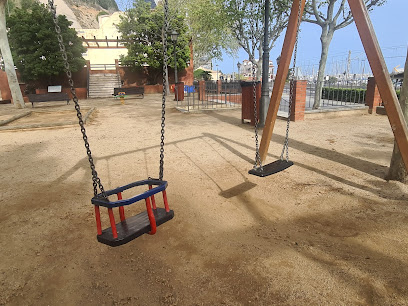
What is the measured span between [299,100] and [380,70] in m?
4.90

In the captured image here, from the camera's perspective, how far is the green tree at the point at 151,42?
2248 cm

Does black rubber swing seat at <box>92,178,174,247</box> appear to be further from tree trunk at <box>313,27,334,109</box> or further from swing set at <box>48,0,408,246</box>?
tree trunk at <box>313,27,334,109</box>

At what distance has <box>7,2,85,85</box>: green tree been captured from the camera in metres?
18.8

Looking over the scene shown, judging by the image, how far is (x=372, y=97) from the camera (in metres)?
9.63

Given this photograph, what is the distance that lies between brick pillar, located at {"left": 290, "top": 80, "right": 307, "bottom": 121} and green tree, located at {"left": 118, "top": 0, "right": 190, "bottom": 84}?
16.3m

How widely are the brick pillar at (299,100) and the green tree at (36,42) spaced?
58.4 feet

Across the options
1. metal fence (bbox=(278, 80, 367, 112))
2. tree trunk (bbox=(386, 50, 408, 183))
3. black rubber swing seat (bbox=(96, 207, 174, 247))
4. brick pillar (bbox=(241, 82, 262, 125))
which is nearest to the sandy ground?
tree trunk (bbox=(386, 50, 408, 183))

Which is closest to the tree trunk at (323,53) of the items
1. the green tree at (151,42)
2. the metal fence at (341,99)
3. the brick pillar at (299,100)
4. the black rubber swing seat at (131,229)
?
the metal fence at (341,99)

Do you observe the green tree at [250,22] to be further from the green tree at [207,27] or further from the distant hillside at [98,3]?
the distant hillside at [98,3]

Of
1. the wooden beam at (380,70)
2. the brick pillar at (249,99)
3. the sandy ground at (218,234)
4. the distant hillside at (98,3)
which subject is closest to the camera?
the sandy ground at (218,234)

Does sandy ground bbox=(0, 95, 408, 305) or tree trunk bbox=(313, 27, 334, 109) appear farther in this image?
tree trunk bbox=(313, 27, 334, 109)

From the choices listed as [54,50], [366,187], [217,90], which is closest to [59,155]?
[366,187]

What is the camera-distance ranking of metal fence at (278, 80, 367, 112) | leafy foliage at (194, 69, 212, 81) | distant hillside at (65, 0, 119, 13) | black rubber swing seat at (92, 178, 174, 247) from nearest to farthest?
black rubber swing seat at (92, 178, 174, 247), metal fence at (278, 80, 367, 112), leafy foliage at (194, 69, 212, 81), distant hillside at (65, 0, 119, 13)

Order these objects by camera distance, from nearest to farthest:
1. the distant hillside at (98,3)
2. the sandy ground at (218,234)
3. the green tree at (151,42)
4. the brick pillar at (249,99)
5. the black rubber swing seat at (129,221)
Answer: the sandy ground at (218,234)
the black rubber swing seat at (129,221)
the brick pillar at (249,99)
the green tree at (151,42)
the distant hillside at (98,3)
